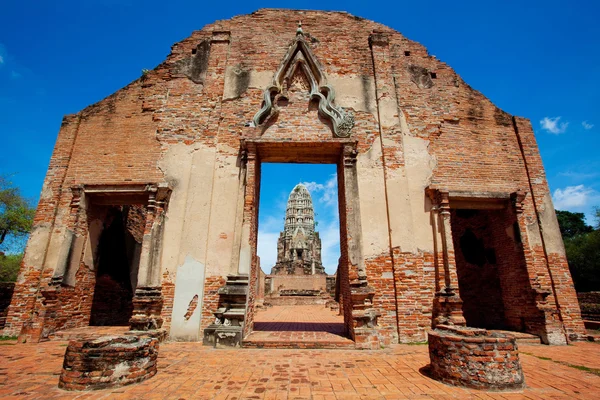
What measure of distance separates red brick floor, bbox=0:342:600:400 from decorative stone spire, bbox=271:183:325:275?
129 ft

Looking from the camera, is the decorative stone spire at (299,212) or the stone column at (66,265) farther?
the decorative stone spire at (299,212)

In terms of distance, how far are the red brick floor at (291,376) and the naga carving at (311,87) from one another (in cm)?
582

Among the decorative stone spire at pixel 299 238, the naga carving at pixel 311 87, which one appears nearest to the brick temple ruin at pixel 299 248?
the decorative stone spire at pixel 299 238

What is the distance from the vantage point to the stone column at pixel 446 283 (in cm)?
753

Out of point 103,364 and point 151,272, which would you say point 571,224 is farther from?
point 103,364

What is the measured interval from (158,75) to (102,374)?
887cm

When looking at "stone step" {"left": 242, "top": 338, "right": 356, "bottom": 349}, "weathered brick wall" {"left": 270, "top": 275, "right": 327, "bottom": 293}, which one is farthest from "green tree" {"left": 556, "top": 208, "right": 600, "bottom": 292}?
"stone step" {"left": 242, "top": 338, "right": 356, "bottom": 349}

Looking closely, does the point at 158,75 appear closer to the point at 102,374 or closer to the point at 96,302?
the point at 96,302

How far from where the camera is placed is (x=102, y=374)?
425 centimetres

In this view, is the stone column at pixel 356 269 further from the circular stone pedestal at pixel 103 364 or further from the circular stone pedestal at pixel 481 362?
the circular stone pedestal at pixel 103 364

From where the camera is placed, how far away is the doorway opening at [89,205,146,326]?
9.89 metres

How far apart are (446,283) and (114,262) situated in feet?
34.0

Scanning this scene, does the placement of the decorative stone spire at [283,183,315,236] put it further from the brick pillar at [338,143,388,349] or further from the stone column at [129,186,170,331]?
the stone column at [129,186,170,331]

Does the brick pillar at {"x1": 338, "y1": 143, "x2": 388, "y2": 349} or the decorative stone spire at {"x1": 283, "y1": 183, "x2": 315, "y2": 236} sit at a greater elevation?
the decorative stone spire at {"x1": 283, "y1": 183, "x2": 315, "y2": 236}
